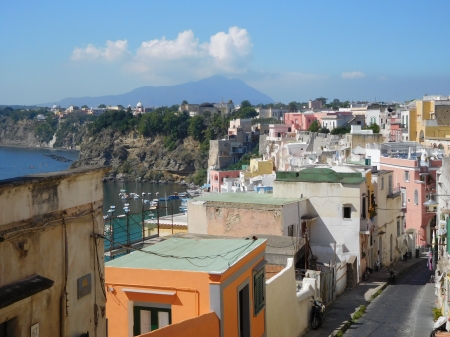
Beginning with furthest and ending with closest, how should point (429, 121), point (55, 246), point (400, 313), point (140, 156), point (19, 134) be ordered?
point (19, 134) < point (140, 156) < point (429, 121) < point (400, 313) < point (55, 246)

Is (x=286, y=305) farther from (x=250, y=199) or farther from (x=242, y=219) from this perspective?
(x=250, y=199)

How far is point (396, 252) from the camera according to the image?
25531mm

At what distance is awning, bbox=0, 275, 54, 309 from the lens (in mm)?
4898

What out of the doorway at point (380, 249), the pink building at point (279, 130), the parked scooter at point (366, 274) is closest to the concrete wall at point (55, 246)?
the parked scooter at point (366, 274)

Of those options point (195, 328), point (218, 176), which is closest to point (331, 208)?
point (195, 328)

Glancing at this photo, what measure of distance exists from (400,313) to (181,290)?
940cm

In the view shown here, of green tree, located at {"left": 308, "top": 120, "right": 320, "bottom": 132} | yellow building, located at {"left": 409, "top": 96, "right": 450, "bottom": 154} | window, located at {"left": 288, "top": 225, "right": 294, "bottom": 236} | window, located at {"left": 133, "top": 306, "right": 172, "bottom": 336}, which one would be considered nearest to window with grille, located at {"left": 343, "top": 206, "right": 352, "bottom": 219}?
window, located at {"left": 288, "top": 225, "right": 294, "bottom": 236}

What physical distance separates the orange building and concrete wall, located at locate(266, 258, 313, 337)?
1874 mm

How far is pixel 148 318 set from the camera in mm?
8516

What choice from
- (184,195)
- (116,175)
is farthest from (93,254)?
(116,175)

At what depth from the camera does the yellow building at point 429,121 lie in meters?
43.5

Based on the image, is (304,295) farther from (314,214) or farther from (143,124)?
(143,124)

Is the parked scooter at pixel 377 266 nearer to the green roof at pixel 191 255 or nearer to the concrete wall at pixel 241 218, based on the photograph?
the concrete wall at pixel 241 218

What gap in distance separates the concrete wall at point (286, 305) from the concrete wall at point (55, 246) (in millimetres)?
5432
